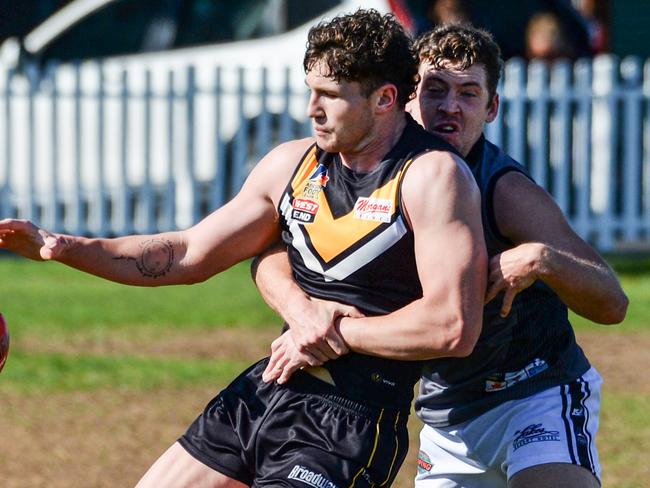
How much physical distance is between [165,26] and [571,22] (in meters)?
4.08

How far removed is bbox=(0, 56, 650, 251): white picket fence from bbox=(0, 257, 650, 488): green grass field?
892 millimetres

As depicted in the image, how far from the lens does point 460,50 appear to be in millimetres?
4586

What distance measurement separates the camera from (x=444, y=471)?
4938 mm

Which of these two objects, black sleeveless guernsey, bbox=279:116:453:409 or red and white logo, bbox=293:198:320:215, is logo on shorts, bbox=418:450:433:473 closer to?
black sleeveless guernsey, bbox=279:116:453:409

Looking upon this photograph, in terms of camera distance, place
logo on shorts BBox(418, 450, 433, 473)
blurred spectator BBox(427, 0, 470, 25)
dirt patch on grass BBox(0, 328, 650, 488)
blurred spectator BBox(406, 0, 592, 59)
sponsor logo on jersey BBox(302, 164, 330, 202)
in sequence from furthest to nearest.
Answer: blurred spectator BBox(406, 0, 592, 59) → blurred spectator BBox(427, 0, 470, 25) → dirt patch on grass BBox(0, 328, 650, 488) → logo on shorts BBox(418, 450, 433, 473) → sponsor logo on jersey BBox(302, 164, 330, 202)

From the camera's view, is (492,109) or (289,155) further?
(492,109)

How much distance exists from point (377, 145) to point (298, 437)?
0.89 metres

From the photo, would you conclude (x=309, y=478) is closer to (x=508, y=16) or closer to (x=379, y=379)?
(x=379, y=379)

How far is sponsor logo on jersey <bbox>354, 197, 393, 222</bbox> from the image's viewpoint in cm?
414

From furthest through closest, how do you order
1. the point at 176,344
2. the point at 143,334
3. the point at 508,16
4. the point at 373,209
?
the point at 508,16
the point at 143,334
the point at 176,344
the point at 373,209

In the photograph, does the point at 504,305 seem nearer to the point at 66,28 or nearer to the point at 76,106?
the point at 76,106

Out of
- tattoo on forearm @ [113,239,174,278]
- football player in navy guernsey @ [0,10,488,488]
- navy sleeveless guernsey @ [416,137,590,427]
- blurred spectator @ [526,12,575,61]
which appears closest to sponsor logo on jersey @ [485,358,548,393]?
navy sleeveless guernsey @ [416,137,590,427]

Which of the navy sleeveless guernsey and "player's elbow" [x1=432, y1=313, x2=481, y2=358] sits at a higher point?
"player's elbow" [x1=432, y1=313, x2=481, y2=358]

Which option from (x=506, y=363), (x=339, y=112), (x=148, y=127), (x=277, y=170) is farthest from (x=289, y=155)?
(x=148, y=127)
